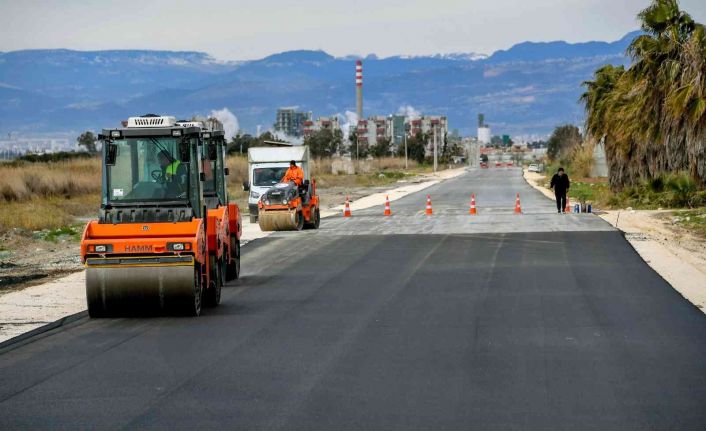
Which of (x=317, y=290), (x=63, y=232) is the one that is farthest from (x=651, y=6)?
(x=317, y=290)

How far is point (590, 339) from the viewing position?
1280 centimetres

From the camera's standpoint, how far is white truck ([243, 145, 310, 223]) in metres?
39.1

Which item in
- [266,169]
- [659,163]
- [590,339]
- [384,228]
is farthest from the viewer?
[659,163]

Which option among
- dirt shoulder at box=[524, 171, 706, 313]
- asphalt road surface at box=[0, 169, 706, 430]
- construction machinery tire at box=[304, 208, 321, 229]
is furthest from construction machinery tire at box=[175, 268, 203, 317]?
construction machinery tire at box=[304, 208, 321, 229]

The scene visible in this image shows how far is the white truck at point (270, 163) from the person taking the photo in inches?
1539

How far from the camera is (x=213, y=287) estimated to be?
1608 cm

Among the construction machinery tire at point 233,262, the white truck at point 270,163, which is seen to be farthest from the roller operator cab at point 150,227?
the white truck at point 270,163

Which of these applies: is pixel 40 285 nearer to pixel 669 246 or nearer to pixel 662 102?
pixel 669 246

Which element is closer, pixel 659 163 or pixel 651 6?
pixel 651 6

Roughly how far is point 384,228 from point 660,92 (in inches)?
443

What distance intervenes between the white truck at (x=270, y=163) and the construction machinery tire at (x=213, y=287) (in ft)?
74.0

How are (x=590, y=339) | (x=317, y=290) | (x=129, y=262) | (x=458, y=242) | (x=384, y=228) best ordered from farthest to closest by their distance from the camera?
(x=384, y=228)
(x=458, y=242)
(x=317, y=290)
(x=129, y=262)
(x=590, y=339)

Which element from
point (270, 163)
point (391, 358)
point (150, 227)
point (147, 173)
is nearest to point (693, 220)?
point (270, 163)

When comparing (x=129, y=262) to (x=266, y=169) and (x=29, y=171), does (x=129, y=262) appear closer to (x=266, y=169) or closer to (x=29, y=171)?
(x=266, y=169)
